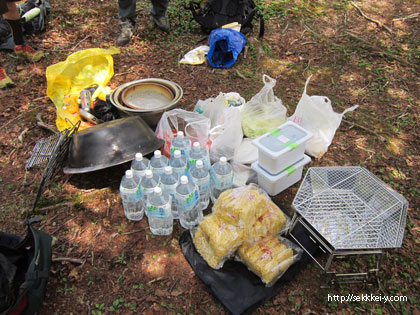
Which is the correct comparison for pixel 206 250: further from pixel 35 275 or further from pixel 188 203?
pixel 35 275

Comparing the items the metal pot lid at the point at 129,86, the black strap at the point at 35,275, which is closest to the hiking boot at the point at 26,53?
the metal pot lid at the point at 129,86

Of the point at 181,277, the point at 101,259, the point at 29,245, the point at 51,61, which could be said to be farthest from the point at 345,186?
the point at 51,61

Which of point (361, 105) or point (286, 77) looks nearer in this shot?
point (361, 105)

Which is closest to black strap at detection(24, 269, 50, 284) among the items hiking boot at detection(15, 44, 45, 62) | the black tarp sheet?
the black tarp sheet

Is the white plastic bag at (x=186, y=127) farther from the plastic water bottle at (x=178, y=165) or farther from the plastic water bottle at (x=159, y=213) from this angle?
the plastic water bottle at (x=159, y=213)

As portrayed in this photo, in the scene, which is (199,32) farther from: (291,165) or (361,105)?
(291,165)

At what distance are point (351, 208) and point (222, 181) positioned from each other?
1.08 meters

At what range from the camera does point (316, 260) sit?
237 cm

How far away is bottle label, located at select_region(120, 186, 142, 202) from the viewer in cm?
253

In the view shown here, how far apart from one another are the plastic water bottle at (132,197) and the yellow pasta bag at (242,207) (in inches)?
26.9

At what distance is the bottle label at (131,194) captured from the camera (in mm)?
2527

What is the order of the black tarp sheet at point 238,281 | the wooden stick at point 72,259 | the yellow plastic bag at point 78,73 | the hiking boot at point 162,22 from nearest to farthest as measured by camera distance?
the black tarp sheet at point 238,281
the wooden stick at point 72,259
the yellow plastic bag at point 78,73
the hiking boot at point 162,22

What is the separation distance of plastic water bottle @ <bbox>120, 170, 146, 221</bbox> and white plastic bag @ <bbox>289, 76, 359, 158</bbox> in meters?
1.74

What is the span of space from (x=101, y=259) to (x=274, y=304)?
133 centimetres
